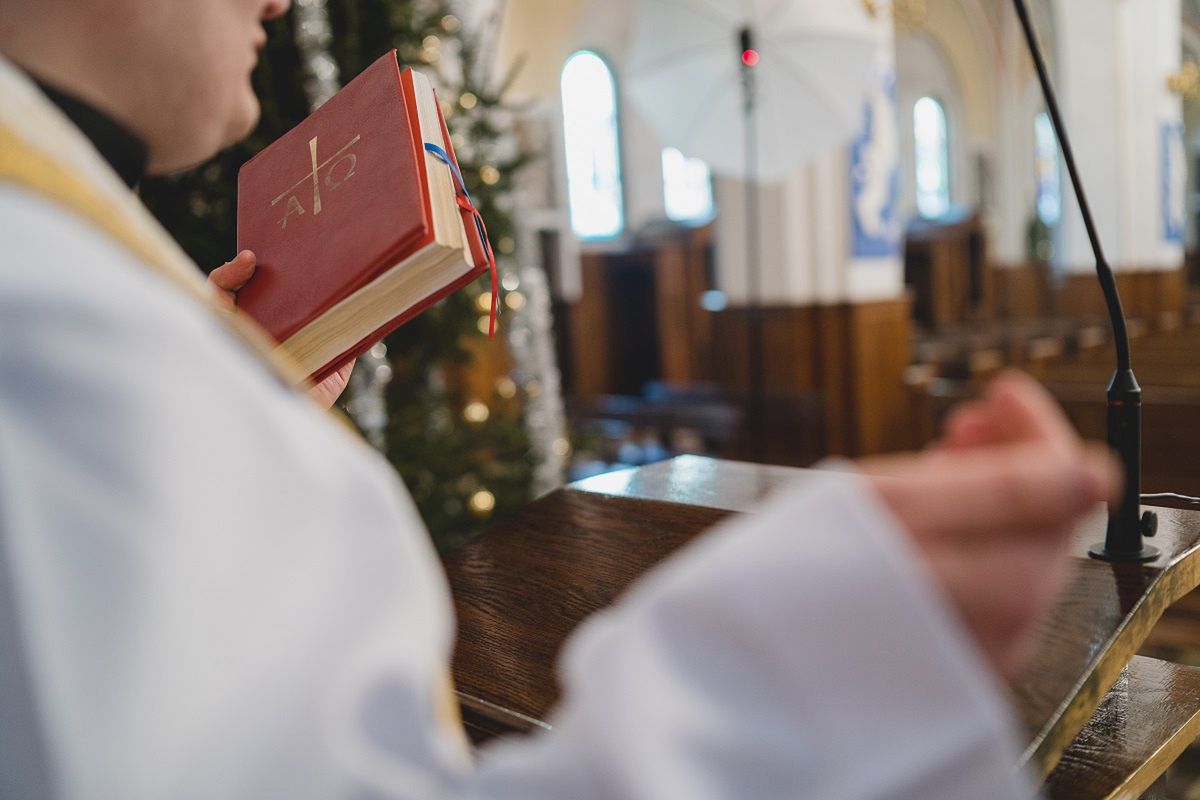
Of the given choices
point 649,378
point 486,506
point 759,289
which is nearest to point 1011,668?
point 486,506

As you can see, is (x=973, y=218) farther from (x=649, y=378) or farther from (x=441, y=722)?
(x=441, y=722)

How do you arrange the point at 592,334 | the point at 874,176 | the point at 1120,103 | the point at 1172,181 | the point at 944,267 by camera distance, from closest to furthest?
the point at 874,176 < the point at 592,334 < the point at 1120,103 < the point at 1172,181 < the point at 944,267

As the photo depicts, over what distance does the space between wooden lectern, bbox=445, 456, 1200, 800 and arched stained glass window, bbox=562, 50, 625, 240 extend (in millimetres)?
10347

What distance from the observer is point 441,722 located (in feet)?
1.74

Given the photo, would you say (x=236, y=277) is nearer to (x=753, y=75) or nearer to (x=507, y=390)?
(x=507, y=390)

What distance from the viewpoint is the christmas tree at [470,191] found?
10.0ft

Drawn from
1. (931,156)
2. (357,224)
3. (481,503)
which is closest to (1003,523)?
(357,224)

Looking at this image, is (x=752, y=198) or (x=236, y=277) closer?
(x=236, y=277)

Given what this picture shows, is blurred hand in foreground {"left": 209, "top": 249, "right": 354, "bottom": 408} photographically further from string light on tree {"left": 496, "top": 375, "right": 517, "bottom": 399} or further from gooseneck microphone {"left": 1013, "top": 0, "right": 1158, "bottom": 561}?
string light on tree {"left": 496, "top": 375, "right": 517, "bottom": 399}

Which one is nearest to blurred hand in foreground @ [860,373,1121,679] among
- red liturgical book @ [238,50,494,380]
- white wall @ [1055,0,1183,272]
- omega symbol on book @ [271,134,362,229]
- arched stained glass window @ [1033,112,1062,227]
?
red liturgical book @ [238,50,494,380]

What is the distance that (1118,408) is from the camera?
1.31 meters

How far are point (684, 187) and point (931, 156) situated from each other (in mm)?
5892

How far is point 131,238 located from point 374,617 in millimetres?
236

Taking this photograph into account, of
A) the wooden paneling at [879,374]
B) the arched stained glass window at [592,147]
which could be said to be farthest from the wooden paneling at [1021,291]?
the wooden paneling at [879,374]
